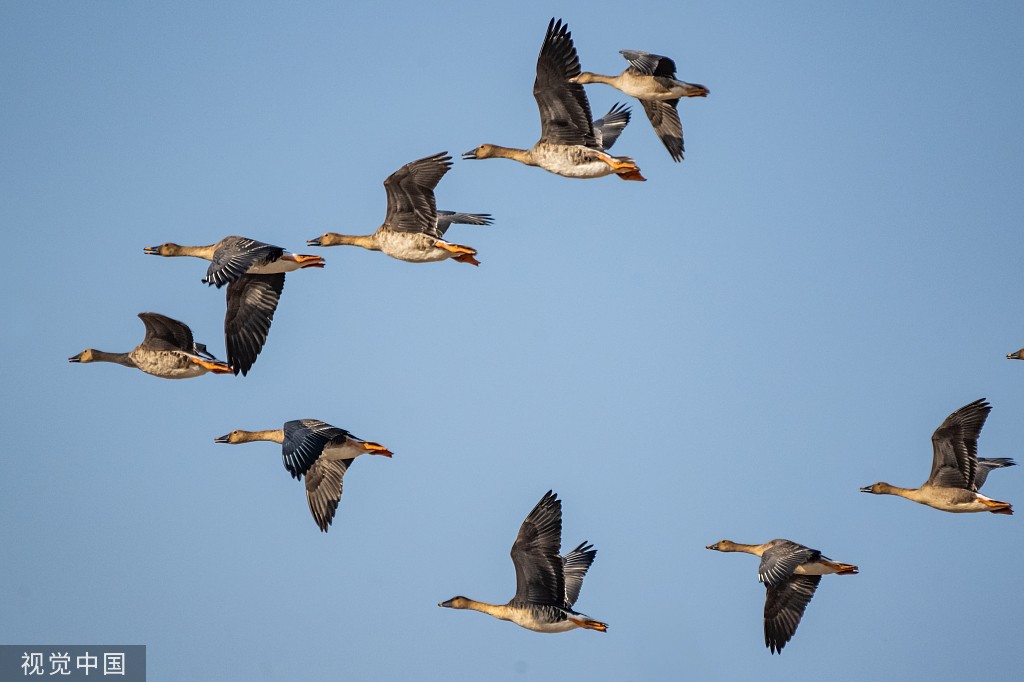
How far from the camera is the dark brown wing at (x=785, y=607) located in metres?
29.6

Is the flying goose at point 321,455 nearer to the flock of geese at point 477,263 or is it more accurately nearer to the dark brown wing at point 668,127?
the flock of geese at point 477,263

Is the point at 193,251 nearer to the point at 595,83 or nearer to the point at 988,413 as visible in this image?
the point at 595,83

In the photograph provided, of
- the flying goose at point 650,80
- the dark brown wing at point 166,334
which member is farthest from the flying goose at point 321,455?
the flying goose at point 650,80

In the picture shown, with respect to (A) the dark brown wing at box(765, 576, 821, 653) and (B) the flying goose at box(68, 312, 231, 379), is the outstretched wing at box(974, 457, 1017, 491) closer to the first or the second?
(A) the dark brown wing at box(765, 576, 821, 653)

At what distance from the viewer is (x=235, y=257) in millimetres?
27281

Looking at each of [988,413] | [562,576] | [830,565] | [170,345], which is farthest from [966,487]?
[170,345]

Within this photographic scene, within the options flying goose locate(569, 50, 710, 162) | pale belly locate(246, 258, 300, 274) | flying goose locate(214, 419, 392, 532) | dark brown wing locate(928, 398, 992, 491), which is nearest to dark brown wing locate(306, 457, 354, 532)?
flying goose locate(214, 419, 392, 532)

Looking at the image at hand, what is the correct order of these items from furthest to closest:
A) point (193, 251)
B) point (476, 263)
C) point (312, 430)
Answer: point (193, 251) → point (476, 263) → point (312, 430)

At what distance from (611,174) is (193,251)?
830cm

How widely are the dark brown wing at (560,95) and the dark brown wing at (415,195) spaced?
2358 mm

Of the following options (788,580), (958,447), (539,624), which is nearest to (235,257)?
(539,624)

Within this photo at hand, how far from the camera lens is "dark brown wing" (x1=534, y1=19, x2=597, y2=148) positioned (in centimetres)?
2953

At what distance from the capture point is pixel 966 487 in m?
31.3

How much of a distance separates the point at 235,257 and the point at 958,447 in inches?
542
